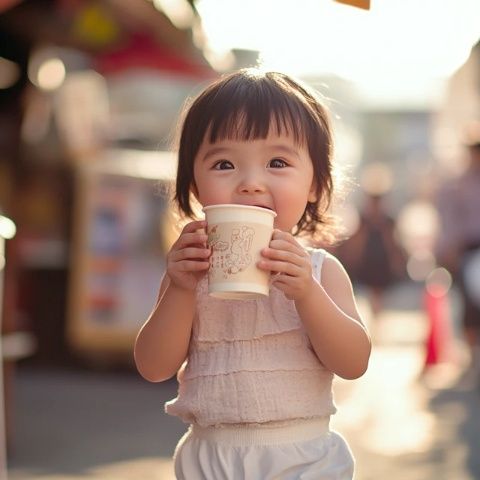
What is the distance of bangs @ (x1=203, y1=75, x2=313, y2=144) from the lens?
2705mm

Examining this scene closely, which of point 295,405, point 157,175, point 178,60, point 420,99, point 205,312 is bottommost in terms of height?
point 295,405

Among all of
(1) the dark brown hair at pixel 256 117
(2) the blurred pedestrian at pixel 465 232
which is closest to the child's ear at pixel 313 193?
(1) the dark brown hair at pixel 256 117

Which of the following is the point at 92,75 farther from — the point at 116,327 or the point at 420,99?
the point at 420,99

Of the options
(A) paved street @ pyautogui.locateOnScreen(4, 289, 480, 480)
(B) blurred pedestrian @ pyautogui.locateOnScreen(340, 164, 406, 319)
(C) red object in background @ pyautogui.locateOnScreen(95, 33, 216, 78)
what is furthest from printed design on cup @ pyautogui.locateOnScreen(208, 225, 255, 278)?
(B) blurred pedestrian @ pyautogui.locateOnScreen(340, 164, 406, 319)

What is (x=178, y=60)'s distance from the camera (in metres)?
11.3

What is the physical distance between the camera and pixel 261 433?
274 centimetres

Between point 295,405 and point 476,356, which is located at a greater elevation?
point 476,356

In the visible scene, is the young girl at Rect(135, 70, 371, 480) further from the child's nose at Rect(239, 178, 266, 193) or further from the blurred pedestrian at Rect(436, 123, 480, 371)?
the blurred pedestrian at Rect(436, 123, 480, 371)

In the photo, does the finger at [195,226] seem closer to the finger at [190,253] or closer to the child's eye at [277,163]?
the finger at [190,253]

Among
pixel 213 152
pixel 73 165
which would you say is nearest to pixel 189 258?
pixel 213 152

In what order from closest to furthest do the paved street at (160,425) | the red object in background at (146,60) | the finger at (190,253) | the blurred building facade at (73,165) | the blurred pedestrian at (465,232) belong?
the finger at (190,253) < the paved street at (160,425) < the blurred pedestrian at (465,232) < the blurred building facade at (73,165) < the red object in background at (146,60)

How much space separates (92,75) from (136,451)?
667 centimetres

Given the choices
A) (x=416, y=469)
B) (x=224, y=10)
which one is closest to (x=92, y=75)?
(x=416, y=469)

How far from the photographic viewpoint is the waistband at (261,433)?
8.98 ft
